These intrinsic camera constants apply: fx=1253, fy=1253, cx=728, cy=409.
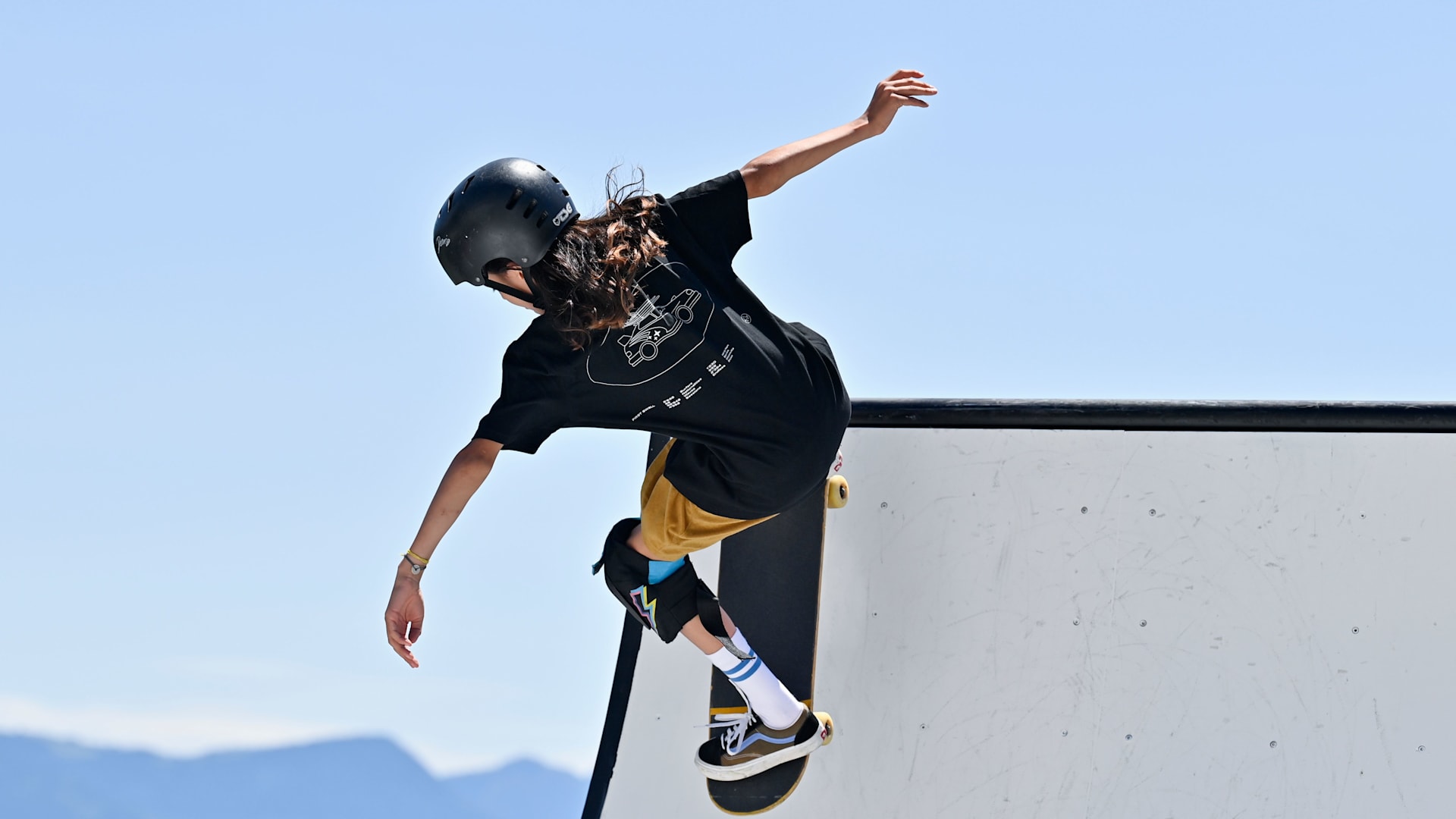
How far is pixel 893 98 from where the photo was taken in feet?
13.3

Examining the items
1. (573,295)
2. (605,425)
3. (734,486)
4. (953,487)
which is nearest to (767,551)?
(953,487)

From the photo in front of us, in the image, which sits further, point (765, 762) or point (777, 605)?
point (777, 605)

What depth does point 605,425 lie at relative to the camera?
3.81 m

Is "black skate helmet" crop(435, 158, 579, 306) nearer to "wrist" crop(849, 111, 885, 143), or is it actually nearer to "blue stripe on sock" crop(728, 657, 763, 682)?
"wrist" crop(849, 111, 885, 143)

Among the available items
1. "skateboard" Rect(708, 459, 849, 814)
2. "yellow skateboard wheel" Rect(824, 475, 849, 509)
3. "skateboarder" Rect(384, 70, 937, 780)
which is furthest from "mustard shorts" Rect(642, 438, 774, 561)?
"skateboard" Rect(708, 459, 849, 814)

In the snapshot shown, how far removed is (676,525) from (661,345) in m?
0.82

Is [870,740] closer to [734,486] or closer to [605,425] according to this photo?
[734,486]

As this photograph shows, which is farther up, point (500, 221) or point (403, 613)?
point (500, 221)

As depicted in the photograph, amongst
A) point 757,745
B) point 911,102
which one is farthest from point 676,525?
point 911,102

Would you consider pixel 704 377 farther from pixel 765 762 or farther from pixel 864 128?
pixel 765 762

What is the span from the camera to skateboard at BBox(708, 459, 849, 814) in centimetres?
475

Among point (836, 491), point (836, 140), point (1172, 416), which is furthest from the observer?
point (836, 491)

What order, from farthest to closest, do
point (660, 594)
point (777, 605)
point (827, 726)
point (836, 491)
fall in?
point (777, 605)
point (836, 491)
point (827, 726)
point (660, 594)

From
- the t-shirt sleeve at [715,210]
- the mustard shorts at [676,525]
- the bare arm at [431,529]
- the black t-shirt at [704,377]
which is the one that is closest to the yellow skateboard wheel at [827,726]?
the mustard shorts at [676,525]
